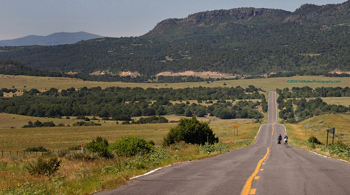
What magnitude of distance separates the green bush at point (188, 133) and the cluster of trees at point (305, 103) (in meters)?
93.6

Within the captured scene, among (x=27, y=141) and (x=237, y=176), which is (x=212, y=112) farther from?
(x=237, y=176)

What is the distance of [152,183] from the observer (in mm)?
11984

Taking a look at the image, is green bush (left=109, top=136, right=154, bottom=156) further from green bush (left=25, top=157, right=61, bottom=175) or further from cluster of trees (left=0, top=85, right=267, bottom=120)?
cluster of trees (left=0, top=85, right=267, bottom=120)

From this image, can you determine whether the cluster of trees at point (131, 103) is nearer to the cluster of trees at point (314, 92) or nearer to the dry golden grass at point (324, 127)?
the cluster of trees at point (314, 92)

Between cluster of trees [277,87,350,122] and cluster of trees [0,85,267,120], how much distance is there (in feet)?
28.5

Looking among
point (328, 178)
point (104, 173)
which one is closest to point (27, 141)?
point (104, 173)

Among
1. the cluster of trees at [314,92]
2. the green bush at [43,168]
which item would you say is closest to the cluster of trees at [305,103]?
the cluster of trees at [314,92]

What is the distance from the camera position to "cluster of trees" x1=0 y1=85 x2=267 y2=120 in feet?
425

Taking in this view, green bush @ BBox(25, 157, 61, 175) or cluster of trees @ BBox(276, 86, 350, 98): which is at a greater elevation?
green bush @ BBox(25, 157, 61, 175)

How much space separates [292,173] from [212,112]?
134972 millimetres

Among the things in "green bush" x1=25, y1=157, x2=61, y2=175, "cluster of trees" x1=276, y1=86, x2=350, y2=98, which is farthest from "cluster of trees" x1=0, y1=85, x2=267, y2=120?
"green bush" x1=25, y1=157, x2=61, y2=175

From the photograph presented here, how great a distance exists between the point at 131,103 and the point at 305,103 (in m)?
63.0

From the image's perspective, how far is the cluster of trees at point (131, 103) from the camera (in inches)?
5103

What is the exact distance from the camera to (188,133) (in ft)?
137
